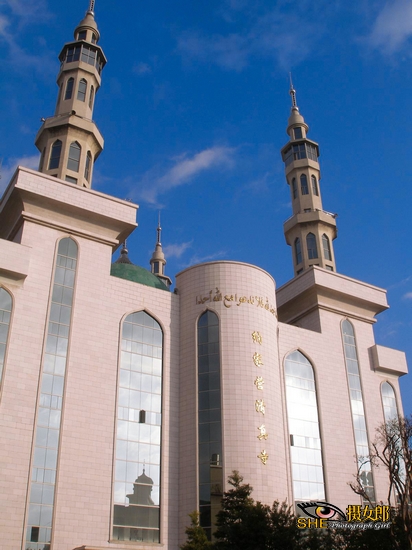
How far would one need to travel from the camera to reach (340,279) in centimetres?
3198

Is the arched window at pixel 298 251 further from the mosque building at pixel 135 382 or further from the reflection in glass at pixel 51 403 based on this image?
the reflection in glass at pixel 51 403

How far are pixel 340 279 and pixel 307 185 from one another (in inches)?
279

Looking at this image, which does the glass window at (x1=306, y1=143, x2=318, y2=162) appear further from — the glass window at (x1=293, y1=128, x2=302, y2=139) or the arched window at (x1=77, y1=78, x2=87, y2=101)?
the arched window at (x1=77, y1=78, x2=87, y2=101)

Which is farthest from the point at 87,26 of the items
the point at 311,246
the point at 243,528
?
the point at 243,528

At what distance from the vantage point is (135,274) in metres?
30.1

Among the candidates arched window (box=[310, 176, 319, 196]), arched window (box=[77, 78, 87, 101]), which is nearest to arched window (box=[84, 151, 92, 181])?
arched window (box=[77, 78, 87, 101])

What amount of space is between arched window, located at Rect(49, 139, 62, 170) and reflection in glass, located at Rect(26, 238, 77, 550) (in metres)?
5.38

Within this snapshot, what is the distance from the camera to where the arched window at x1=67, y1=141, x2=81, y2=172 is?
28.7m

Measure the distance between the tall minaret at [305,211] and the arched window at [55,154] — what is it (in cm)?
1409

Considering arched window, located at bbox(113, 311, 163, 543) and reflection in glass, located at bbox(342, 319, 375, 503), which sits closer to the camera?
arched window, located at bbox(113, 311, 163, 543)

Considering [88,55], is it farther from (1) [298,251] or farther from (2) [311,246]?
(2) [311,246]

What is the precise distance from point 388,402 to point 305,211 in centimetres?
1187

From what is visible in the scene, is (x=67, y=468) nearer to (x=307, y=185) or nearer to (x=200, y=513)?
(x=200, y=513)

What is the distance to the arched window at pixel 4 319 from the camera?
21.3 meters
